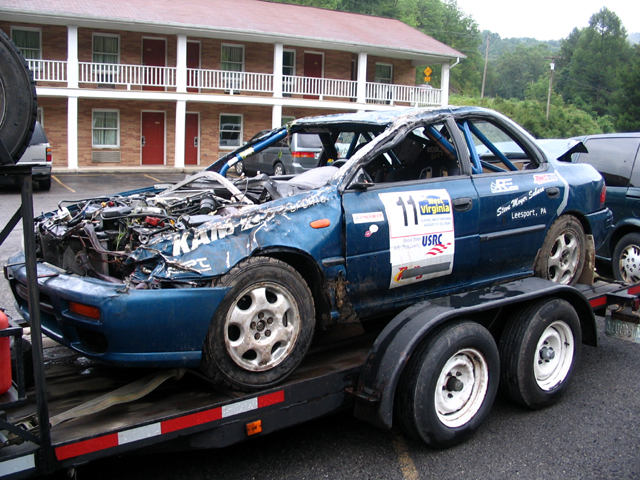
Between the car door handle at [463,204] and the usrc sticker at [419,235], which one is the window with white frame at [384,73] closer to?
the car door handle at [463,204]

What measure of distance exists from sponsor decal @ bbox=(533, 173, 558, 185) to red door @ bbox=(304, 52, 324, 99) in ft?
82.6

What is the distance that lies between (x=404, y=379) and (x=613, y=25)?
101146 millimetres

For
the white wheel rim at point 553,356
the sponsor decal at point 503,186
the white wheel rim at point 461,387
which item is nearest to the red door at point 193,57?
the sponsor decal at point 503,186

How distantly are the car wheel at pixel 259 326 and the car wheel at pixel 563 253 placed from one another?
Answer: 2.42 metres

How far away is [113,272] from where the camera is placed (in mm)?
3684

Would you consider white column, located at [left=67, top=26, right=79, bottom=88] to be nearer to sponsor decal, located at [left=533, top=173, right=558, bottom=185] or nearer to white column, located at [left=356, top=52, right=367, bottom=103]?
white column, located at [left=356, top=52, right=367, bottom=103]

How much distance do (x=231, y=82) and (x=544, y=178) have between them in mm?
22893

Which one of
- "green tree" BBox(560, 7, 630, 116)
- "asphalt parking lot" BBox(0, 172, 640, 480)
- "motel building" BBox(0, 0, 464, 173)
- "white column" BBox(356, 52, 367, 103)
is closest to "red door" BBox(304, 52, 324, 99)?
"motel building" BBox(0, 0, 464, 173)

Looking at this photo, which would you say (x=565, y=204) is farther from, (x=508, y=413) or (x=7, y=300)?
(x=7, y=300)

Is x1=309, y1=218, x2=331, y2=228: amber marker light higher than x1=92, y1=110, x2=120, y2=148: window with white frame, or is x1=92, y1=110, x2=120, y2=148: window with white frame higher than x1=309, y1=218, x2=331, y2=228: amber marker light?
x1=92, y1=110, x2=120, y2=148: window with white frame

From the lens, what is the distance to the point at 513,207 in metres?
4.71

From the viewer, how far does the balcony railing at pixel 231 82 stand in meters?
24.0

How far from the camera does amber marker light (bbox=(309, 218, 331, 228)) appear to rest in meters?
3.76

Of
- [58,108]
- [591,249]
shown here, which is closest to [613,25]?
[58,108]
